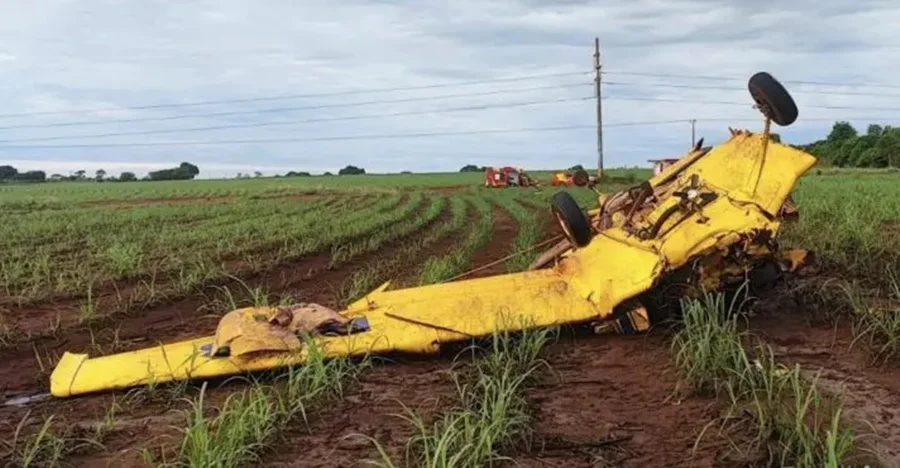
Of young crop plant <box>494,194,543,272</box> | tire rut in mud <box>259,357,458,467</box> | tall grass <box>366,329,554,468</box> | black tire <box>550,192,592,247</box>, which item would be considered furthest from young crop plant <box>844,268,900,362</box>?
young crop plant <box>494,194,543,272</box>

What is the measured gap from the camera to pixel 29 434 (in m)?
3.85

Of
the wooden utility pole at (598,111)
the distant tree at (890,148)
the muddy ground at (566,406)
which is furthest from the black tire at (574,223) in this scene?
the distant tree at (890,148)

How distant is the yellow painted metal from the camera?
449 centimetres

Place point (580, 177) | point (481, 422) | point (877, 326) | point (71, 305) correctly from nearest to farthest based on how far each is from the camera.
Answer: point (481, 422), point (877, 326), point (580, 177), point (71, 305)

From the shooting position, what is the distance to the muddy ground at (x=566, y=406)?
3291 mm

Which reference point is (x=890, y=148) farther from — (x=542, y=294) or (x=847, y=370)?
(x=847, y=370)

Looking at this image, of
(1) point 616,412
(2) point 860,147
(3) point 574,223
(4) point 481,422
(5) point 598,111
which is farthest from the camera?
(2) point 860,147

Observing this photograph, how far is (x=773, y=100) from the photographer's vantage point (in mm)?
5195

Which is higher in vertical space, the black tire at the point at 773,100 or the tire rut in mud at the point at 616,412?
the black tire at the point at 773,100

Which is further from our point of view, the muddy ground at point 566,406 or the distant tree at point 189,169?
the distant tree at point 189,169

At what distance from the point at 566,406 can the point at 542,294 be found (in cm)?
131

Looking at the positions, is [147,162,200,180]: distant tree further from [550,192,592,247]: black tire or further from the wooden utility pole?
[550,192,592,247]: black tire

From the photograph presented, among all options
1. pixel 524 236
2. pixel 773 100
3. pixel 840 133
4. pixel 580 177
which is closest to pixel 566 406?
pixel 773 100

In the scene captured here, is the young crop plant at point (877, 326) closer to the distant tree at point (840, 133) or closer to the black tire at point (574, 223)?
the black tire at point (574, 223)
